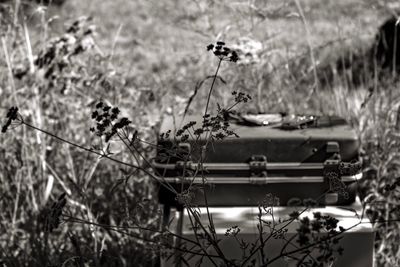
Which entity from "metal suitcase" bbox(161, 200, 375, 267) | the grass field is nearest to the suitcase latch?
"metal suitcase" bbox(161, 200, 375, 267)

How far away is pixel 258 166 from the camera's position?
2.54 meters

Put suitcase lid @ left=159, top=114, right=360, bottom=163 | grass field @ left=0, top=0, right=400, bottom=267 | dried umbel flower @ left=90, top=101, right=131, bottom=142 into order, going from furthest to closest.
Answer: grass field @ left=0, top=0, right=400, bottom=267
suitcase lid @ left=159, top=114, right=360, bottom=163
dried umbel flower @ left=90, top=101, right=131, bottom=142

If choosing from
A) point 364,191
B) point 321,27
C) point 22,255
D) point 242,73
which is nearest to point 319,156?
point 364,191

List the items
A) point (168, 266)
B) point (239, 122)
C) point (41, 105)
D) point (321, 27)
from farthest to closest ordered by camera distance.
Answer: point (321, 27)
point (41, 105)
point (239, 122)
point (168, 266)

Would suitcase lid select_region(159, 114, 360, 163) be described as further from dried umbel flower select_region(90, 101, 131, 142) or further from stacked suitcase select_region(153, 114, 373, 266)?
dried umbel flower select_region(90, 101, 131, 142)

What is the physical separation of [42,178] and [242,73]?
1.19m

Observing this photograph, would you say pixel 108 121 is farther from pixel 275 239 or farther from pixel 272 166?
pixel 272 166

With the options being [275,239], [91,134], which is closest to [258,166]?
[275,239]

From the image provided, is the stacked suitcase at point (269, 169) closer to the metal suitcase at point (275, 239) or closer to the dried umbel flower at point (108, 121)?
the metal suitcase at point (275, 239)

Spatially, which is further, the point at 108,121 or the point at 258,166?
the point at 258,166

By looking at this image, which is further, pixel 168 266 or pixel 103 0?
pixel 103 0

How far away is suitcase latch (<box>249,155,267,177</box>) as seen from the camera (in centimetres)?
254

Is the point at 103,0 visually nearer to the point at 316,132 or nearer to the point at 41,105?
the point at 41,105

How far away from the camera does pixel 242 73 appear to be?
3535mm
